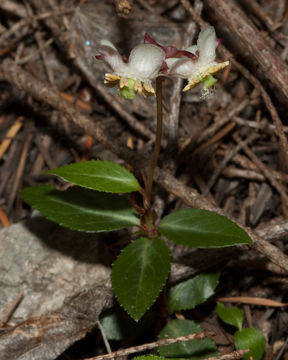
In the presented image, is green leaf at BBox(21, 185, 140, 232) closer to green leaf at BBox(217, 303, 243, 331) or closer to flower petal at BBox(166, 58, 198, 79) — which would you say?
green leaf at BBox(217, 303, 243, 331)

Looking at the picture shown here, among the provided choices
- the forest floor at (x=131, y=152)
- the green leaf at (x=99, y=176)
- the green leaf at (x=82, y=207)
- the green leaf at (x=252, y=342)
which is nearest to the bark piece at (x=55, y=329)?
the forest floor at (x=131, y=152)

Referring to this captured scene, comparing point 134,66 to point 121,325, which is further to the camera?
point 121,325

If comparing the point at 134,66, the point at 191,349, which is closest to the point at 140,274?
the point at 191,349

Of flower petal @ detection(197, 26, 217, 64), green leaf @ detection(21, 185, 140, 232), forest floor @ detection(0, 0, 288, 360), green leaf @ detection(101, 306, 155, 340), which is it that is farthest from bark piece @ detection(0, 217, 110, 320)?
flower petal @ detection(197, 26, 217, 64)

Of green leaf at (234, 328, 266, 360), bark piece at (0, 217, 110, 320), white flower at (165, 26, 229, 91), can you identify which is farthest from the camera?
bark piece at (0, 217, 110, 320)

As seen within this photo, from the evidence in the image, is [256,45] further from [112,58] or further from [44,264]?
[44,264]

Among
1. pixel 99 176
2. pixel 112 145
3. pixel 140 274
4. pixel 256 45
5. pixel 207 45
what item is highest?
pixel 207 45

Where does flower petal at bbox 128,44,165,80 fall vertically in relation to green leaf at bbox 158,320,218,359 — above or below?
above
